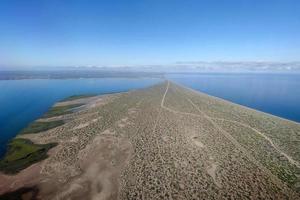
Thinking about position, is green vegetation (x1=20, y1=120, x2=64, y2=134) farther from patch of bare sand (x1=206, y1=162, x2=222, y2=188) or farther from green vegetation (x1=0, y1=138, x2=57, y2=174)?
patch of bare sand (x1=206, y1=162, x2=222, y2=188)

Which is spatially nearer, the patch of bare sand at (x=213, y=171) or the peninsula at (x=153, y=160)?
the peninsula at (x=153, y=160)

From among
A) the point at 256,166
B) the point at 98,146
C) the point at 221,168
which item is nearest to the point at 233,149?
the point at 256,166

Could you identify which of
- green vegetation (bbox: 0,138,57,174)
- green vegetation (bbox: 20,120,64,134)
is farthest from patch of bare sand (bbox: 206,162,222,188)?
green vegetation (bbox: 20,120,64,134)

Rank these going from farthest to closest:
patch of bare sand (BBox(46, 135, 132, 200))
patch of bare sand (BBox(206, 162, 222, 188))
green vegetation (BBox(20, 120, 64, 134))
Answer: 1. green vegetation (BBox(20, 120, 64, 134))
2. patch of bare sand (BBox(206, 162, 222, 188))
3. patch of bare sand (BBox(46, 135, 132, 200))

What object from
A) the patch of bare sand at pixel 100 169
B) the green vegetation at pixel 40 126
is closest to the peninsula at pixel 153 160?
the patch of bare sand at pixel 100 169

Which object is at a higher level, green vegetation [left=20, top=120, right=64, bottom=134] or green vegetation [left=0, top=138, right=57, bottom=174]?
green vegetation [left=20, top=120, right=64, bottom=134]

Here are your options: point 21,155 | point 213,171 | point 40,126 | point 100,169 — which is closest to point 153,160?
point 100,169

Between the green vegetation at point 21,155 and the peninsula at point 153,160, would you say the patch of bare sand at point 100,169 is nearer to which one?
the peninsula at point 153,160
